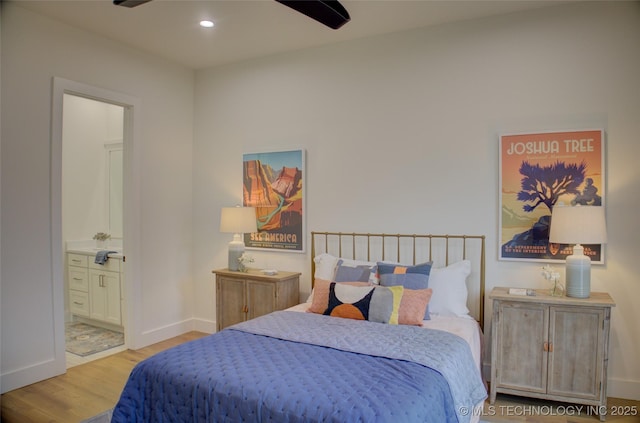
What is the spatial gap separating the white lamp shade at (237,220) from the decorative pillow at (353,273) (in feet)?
3.61

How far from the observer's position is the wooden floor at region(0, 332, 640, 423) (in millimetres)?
2791

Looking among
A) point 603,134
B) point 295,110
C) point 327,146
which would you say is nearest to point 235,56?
point 295,110

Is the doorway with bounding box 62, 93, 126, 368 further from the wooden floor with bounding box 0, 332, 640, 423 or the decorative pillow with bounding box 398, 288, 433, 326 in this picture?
the decorative pillow with bounding box 398, 288, 433, 326

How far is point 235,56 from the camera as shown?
438 centimetres

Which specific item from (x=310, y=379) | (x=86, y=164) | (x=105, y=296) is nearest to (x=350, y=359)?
(x=310, y=379)

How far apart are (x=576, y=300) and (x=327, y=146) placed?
7.79 ft

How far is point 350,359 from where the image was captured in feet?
7.18

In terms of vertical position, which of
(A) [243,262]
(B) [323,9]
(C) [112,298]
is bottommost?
(C) [112,298]

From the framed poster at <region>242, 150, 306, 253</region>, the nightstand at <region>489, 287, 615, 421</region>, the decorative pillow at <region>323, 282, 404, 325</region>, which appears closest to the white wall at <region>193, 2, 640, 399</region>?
the framed poster at <region>242, 150, 306, 253</region>

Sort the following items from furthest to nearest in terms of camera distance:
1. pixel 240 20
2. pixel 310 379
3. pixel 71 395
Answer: pixel 240 20, pixel 71 395, pixel 310 379

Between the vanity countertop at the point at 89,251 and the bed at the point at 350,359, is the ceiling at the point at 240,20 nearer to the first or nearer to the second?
the bed at the point at 350,359

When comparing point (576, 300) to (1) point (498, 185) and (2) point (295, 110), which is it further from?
(2) point (295, 110)

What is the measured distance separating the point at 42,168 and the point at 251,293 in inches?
79.4

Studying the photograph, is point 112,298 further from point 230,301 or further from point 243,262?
point 243,262
